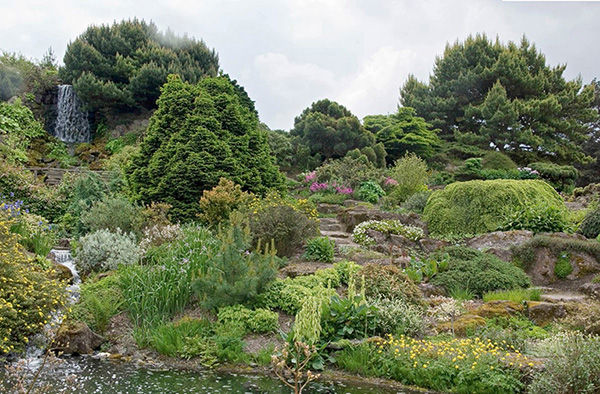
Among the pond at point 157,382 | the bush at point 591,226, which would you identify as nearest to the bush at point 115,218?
the pond at point 157,382

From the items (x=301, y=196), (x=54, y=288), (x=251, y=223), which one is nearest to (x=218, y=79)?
(x=251, y=223)

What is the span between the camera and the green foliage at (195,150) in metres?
11.6

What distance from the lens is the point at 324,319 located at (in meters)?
6.36

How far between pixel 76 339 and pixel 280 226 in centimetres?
417

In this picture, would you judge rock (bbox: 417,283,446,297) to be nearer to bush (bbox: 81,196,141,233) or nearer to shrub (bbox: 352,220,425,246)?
shrub (bbox: 352,220,425,246)

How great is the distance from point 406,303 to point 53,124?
2382cm

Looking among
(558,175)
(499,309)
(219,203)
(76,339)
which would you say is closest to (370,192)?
(219,203)

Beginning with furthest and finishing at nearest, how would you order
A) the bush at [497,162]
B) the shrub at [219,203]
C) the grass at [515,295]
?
1. the bush at [497,162]
2. the shrub at [219,203]
3. the grass at [515,295]

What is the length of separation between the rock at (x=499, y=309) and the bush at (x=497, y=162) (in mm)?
18775

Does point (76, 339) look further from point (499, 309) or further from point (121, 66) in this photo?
point (121, 66)

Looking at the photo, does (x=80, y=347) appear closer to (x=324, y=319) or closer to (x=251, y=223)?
(x=324, y=319)

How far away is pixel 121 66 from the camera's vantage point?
83.7 ft

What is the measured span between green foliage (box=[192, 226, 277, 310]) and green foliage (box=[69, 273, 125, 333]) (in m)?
1.21

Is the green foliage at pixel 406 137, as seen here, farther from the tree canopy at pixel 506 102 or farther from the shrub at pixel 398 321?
the shrub at pixel 398 321
